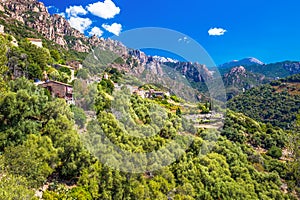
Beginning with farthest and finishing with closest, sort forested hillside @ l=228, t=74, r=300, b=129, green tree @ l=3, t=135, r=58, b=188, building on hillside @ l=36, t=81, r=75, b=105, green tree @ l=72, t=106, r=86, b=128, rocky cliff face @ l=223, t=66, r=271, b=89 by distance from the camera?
1. rocky cliff face @ l=223, t=66, r=271, b=89
2. forested hillside @ l=228, t=74, r=300, b=129
3. building on hillside @ l=36, t=81, r=75, b=105
4. green tree @ l=72, t=106, r=86, b=128
5. green tree @ l=3, t=135, r=58, b=188

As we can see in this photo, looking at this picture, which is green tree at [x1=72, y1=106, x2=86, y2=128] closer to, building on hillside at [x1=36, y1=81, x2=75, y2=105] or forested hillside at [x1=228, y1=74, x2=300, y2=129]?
building on hillside at [x1=36, y1=81, x2=75, y2=105]

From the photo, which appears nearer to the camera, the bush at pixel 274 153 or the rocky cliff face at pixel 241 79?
the bush at pixel 274 153

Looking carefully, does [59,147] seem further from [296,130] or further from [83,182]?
[296,130]

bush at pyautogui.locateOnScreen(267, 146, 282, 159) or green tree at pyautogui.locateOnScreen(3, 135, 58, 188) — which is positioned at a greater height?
green tree at pyautogui.locateOnScreen(3, 135, 58, 188)

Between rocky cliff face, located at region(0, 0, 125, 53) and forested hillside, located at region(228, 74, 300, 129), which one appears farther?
rocky cliff face, located at region(0, 0, 125, 53)

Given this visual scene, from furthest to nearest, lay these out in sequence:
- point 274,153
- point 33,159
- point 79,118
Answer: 1. point 274,153
2. point 79,118
3. point 33,159

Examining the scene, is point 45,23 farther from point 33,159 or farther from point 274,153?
point 33,159

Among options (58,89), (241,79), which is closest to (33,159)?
(58,89)

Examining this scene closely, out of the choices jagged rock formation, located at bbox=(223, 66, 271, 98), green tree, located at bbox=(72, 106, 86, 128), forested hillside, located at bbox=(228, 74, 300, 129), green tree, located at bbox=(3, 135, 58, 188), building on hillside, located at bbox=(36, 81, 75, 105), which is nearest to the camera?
green tree, located at bbox=(3, 135, 58, 188)

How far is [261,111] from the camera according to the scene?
7856cm

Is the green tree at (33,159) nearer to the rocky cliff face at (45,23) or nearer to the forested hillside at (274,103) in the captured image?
the forested hillside at (274,103)

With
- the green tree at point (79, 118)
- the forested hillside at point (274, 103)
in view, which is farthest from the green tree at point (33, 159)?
the forested hillside at point (274, 103)

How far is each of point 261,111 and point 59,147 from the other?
77720 millimetres

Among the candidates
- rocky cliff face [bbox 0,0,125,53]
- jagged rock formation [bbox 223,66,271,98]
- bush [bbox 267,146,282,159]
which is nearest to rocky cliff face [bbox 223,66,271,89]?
jagged rock formation [bbox 223,66,271,98]
